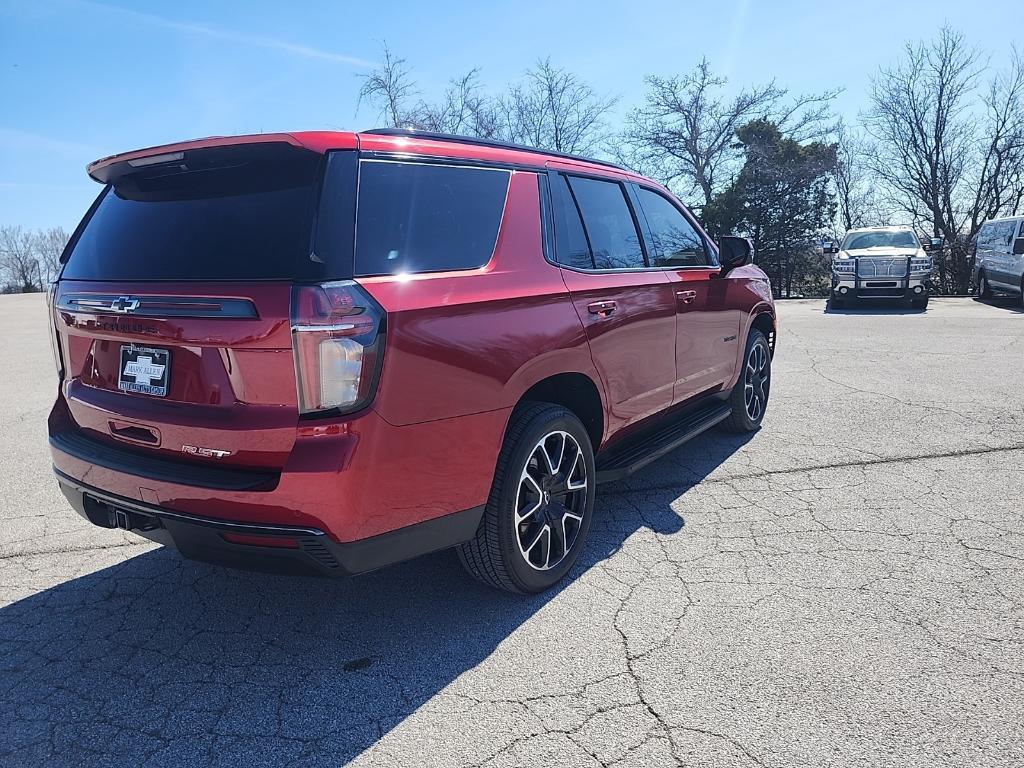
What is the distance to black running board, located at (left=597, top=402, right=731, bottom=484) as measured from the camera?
3680mm

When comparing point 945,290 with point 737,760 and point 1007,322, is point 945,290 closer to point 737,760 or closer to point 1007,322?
point 1007,322

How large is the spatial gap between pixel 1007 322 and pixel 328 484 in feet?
46.2

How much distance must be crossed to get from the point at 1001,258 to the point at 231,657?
18542mm

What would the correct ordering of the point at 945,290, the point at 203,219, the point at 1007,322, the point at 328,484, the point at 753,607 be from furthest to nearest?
the point at 945,290 → the point at 1007,322 → the point at 753,607 → the point at 203,219 → the point at 328,484

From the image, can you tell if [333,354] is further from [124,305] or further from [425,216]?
[124,305]

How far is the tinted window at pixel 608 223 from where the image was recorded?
3.69 meters

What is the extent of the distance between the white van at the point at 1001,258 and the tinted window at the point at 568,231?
50.7 ft

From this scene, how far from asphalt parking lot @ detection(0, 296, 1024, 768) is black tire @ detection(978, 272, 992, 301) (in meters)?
15.9

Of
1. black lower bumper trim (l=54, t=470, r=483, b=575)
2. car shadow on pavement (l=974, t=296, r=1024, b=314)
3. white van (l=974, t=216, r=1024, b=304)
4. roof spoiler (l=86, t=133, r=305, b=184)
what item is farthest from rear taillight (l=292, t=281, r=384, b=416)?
white van (l=974, t=216, r=1024, b=304)

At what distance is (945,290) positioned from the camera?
25.0 metres

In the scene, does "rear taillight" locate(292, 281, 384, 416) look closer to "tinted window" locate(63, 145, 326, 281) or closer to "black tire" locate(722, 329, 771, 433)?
"tinted window" locate(63, 145, 326, 281)

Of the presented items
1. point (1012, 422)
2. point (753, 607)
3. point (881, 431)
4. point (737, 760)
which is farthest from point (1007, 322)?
point (737, 760)

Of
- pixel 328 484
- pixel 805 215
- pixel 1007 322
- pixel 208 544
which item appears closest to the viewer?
pixel 328 484

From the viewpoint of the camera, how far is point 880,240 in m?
16.8
